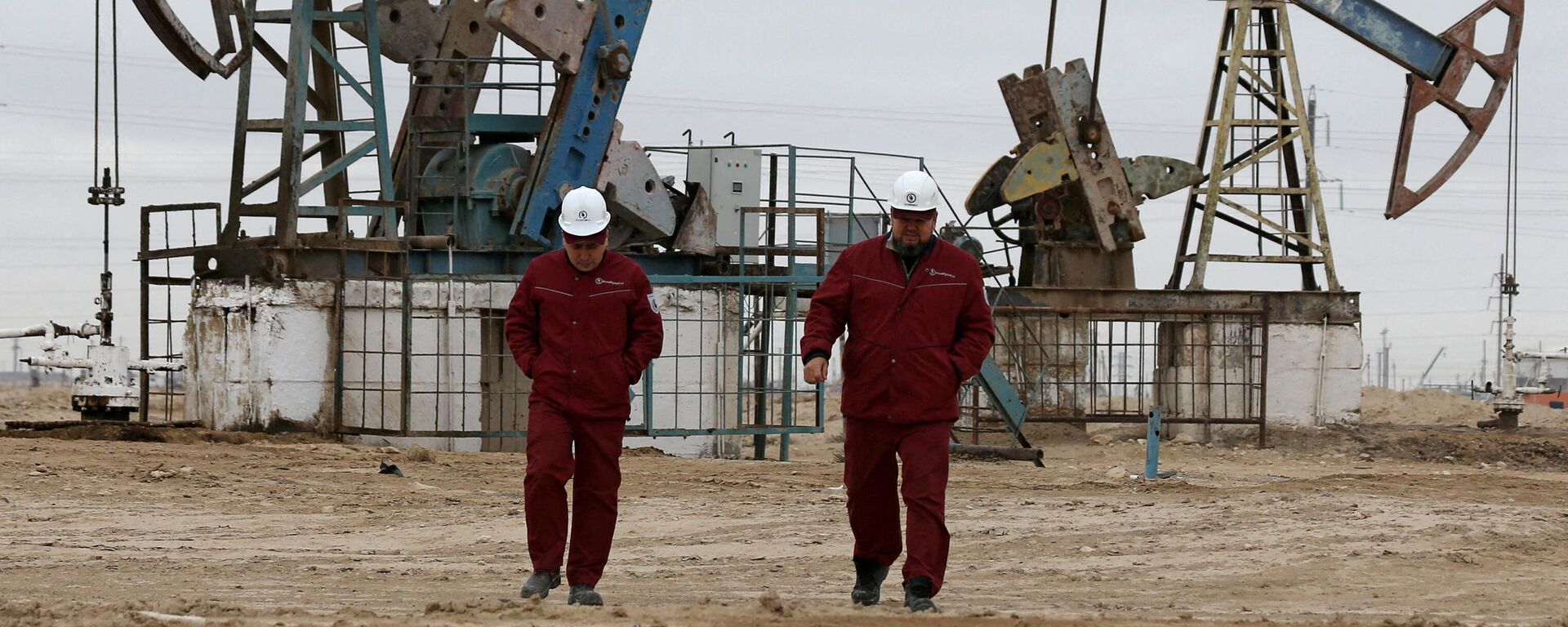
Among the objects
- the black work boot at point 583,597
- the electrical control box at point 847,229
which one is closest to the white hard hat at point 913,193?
the black work boot at point 583,597

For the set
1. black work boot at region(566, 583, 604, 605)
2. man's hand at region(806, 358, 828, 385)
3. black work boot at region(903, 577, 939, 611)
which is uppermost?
man's hand at region(806, 358, 828, 385)

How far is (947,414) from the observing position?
891 cm

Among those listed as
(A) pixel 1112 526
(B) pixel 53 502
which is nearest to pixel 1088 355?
(A) pixel 1112 526

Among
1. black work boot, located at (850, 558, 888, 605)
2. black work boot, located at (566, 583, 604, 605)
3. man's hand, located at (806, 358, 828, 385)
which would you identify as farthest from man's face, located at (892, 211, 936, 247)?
black work boot, located at (566, 583, 604, 605)

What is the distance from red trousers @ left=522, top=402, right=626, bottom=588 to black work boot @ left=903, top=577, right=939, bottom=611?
125cm

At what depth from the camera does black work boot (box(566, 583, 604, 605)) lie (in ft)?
28.6

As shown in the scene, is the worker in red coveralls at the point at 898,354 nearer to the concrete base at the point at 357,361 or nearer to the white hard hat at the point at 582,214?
the white hard hat at the point at 582,214

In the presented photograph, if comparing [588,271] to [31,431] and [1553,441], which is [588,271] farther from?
[1553,441]

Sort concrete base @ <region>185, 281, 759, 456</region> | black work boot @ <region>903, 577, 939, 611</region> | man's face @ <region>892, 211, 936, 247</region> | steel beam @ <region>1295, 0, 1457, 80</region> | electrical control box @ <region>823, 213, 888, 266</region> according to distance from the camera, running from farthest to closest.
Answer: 1. steel beam @ <region>1295, 0, 1457, 80</region>
2. electrical control box @ <region>823, 213, 888, 266</region>
3. concrete base @ <region>185, 281, 759, 456</region>
4. man's face @ <region>892, 211, 936, 247</region>
5. black work boot @ <region>903, 577, 939, 611</region>

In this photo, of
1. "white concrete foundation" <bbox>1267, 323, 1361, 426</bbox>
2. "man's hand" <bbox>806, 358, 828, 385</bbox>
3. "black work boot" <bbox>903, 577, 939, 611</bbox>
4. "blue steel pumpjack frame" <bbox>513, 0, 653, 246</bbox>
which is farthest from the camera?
"white concrete foundation" <bbox>1267, 323, 1361, 426</bbox>

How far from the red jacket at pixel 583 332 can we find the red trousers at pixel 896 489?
954mm

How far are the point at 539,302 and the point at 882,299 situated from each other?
4.65ft

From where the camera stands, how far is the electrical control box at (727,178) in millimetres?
21438

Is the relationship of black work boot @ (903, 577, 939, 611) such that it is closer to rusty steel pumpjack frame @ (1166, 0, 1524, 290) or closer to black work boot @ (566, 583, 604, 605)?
black work boot @ (566, 583, 604, 605)
